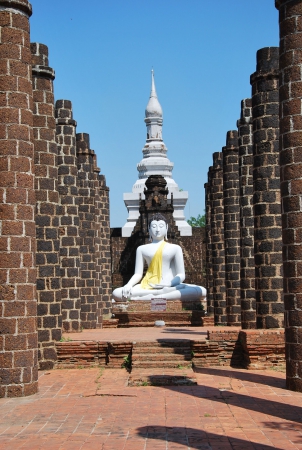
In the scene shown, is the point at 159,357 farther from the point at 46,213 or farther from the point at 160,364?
the point at 46,213

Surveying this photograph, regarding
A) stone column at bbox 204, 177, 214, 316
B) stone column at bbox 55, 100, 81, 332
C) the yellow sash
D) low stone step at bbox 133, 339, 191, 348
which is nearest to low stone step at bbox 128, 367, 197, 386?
low stone step at bbox 133, 339, 191, 348

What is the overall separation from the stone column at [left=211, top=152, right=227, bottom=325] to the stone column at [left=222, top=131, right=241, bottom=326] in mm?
2486

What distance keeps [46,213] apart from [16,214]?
9.77ft

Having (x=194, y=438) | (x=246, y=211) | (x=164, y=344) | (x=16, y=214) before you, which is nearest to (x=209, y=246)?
(x=246, y=211)

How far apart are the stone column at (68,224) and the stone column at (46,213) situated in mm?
3714

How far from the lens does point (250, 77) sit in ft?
46.5

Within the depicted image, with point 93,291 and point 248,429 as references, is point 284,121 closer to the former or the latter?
point 248,429

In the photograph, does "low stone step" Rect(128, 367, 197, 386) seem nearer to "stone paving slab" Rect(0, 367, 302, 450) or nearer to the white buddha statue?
"stone paving slab" Rect(0, 367, 302, 450)

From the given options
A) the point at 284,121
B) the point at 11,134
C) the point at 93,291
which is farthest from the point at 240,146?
the point at 11,134

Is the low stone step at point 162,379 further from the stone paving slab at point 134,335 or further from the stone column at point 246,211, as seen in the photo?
the stone column at point 246,211

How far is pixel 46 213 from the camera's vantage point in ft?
44.7

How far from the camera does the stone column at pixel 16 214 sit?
34.6ft

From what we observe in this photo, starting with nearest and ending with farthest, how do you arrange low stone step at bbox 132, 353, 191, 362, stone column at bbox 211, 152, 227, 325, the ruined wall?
low stone step at bbox 132, 353, 191, 362
stone column at bbox 211, 152, 227, 325
the ruined wall

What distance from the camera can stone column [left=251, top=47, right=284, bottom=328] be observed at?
13.6 meters
